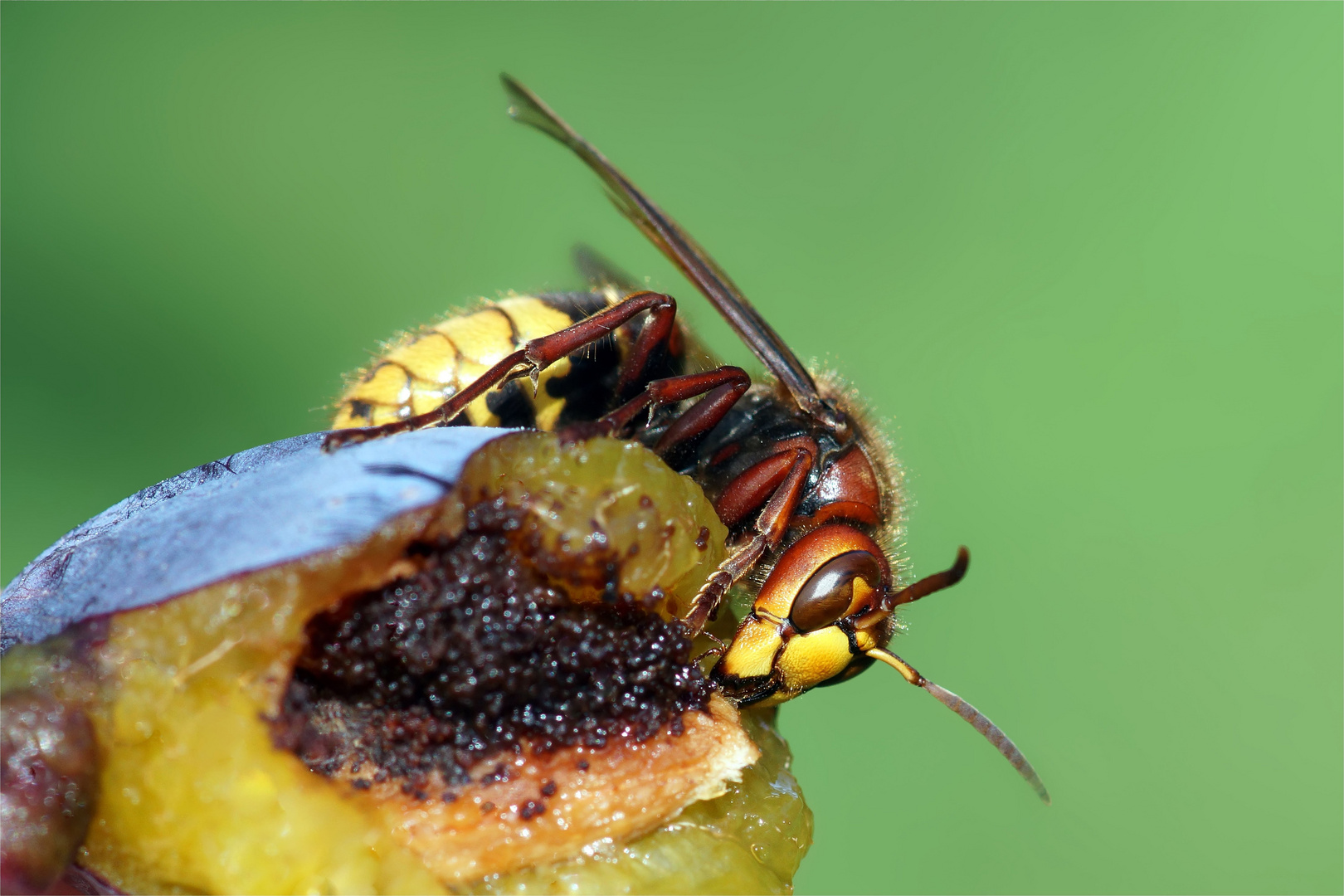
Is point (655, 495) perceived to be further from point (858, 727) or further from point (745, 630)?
point (858, 727)

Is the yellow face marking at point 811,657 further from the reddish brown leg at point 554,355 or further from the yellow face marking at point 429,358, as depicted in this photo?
the yellow face marking at point 429,358

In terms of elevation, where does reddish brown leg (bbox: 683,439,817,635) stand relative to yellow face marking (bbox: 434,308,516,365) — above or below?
below

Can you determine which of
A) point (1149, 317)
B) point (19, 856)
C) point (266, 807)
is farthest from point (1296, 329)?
point (19, 856)

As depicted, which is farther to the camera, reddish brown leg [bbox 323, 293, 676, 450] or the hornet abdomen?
the hornet abdomen

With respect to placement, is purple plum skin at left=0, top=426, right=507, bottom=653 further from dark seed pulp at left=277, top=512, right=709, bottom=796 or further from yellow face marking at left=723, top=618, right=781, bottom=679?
yellow face marking at left=723, top=618, right=781, bottom=679

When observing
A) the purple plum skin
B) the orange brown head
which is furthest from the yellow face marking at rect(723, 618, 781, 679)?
the purple plum skin

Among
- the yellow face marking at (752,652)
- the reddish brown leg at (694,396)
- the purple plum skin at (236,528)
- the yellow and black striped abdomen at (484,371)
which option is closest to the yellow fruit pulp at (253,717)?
the purple plum skin at (236,528)

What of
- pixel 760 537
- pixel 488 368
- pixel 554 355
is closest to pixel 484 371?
pixel 488 368
